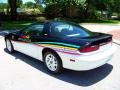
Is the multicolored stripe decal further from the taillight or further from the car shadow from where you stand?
the car shadow

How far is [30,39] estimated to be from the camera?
6.72m

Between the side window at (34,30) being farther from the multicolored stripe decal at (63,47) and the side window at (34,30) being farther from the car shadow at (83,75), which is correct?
the car shadow at (83,75)

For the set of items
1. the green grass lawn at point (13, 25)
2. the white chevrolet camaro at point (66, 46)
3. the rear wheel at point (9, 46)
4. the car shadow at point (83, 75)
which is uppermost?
the white chevrolet camaro at point (66, 46)

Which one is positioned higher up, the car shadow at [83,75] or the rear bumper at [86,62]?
the rear bumper at [86,62]

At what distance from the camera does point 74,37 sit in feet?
18.4

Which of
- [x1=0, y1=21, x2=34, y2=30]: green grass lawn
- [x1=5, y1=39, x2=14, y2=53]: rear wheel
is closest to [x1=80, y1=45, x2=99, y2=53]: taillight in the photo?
[x1=5, y1=39, x2=14, y2=53]: rear wheel

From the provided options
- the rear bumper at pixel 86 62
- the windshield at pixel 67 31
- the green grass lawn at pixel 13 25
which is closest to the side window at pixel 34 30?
the windshield at pixel 67 31

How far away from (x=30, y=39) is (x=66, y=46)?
1.73 metres

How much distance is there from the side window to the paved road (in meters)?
1.00

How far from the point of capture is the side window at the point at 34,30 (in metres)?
6.46

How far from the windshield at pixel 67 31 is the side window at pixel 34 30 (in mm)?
513

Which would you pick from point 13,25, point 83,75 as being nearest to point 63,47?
point 83,75

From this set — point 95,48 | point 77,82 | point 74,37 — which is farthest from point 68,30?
point 77,82

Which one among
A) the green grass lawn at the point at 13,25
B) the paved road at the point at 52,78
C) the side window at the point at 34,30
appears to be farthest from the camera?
the green grass lawn at the point at 13,25
